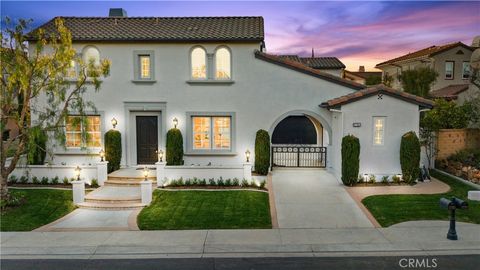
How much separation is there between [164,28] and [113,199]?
343 inches

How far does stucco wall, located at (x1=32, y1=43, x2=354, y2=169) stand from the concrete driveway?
2426 mm

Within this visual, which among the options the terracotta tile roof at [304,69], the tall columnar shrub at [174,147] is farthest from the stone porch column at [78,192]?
the terracotta tile roof at [304,69]

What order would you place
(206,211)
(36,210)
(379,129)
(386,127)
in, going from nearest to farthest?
(206,211) → (36,210) → (386,127) → (379,129)

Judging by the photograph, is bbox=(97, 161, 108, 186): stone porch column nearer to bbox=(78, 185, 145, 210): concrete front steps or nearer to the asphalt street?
bbox=(78, 185, 145, 210): concrete front steps

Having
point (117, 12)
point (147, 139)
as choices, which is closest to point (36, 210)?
point (147, 139)

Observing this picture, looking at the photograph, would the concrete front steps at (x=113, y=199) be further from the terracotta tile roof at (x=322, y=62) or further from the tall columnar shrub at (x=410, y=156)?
the terracotta tile roof at (x=322, y=62)

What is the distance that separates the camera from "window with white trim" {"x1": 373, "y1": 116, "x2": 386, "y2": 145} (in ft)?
52.5

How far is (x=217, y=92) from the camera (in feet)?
58.8

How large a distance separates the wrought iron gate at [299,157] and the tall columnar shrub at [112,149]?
733 cm

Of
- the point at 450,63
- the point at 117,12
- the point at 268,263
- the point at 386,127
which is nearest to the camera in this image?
the point at 268,263

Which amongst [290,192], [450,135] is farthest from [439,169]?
[290,192]

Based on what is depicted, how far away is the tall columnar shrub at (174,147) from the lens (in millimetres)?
17312

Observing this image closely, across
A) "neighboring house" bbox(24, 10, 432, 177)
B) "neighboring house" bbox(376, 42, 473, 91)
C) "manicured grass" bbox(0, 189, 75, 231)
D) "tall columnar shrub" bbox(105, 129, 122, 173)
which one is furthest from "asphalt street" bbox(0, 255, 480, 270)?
"neighboring house" bbox(376, 42, 473, 91)

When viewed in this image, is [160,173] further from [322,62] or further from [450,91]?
[450,91]
